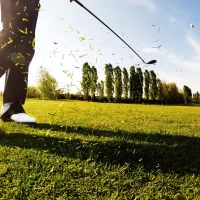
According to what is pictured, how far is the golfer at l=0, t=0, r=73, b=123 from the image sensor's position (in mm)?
6602

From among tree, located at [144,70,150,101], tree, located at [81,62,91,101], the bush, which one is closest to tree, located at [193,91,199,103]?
tree, located at [144,70,150,101]

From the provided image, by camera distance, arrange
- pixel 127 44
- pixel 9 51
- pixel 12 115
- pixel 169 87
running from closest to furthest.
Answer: pixel 9 51, pixel 12 115, pixel 127 44, pixel 169 87

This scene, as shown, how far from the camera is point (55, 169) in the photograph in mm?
3420

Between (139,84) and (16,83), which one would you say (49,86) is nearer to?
(16,83)

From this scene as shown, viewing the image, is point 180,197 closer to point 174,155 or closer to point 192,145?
point 174,155

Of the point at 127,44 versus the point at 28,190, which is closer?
the point at 28,190

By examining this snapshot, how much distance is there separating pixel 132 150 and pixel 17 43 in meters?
3.96

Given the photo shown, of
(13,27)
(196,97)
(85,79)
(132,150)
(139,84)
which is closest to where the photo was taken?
(132,150)

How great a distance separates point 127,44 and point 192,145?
4.03 metres

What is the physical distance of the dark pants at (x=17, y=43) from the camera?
6.59 meters

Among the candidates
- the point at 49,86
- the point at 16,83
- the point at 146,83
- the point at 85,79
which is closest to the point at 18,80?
the point at 16,83

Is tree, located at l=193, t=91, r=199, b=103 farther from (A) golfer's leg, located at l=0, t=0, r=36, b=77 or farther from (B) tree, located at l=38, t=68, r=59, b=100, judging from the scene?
(A) golfer's leg, located at l=0, t=0, r=36, b=77

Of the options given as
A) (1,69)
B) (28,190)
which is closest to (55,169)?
(28,190)

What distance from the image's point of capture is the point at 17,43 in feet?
22.0
